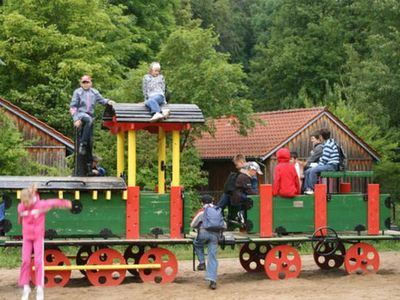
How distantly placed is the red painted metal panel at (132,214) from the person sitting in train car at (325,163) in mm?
3608

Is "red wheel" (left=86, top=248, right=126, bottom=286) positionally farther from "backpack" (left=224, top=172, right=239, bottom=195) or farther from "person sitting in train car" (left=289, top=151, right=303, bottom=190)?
"person sitting in train car" (left=289, top=151, right=303, bottom=190)

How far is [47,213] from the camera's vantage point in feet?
49.0

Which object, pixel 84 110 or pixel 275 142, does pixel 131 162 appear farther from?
pixel 275 142

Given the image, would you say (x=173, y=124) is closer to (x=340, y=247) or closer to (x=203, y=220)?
(x=203, y=220)

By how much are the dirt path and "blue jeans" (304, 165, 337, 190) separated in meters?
1.86

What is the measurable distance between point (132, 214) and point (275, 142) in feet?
76.2

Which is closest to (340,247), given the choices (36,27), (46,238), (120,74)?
(46,238)

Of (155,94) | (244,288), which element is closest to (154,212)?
(244,288)

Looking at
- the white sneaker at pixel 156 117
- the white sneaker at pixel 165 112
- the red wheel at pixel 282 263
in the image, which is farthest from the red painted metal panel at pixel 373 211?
the white sneaker at pixel 156 117

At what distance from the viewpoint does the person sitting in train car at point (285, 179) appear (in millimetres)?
16281

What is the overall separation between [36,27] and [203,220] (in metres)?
22.1

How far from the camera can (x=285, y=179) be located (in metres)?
16.3

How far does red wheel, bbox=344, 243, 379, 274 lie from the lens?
674 inches

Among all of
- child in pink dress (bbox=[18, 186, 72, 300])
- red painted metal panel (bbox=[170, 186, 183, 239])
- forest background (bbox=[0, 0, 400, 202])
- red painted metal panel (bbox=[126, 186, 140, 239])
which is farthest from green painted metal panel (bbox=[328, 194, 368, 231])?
forest background (bbox=[0, 0, 400, 202])
